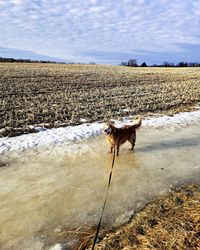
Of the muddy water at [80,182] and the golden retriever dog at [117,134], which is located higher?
the golden retriever dog at [117,134]

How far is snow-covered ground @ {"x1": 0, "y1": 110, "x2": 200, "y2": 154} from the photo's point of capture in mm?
6736

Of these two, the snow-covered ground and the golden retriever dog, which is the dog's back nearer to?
the golden retriever dog

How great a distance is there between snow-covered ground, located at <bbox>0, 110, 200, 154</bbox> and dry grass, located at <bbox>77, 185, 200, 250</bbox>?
3.42 meters

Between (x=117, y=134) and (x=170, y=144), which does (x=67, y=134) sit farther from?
(x=170, y=144)

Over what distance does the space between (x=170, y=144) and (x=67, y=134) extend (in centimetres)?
280

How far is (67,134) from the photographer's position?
7582 millimetres

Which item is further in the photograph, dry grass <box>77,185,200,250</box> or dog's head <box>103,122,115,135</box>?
dog's head <box>103,122,115,135</box>

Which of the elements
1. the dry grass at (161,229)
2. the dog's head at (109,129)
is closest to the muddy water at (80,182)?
the dry grass at (161,229)

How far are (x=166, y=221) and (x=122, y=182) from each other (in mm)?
1409

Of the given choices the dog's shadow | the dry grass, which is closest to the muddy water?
the dog's shadow

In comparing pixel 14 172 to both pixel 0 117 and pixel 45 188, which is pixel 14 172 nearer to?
pixel 45 188

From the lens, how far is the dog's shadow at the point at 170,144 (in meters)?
6.89

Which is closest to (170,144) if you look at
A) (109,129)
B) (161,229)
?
(109,129)

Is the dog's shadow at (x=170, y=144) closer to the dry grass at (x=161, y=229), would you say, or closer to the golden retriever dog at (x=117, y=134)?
the golden retriever dog at (x=117, y=134)
